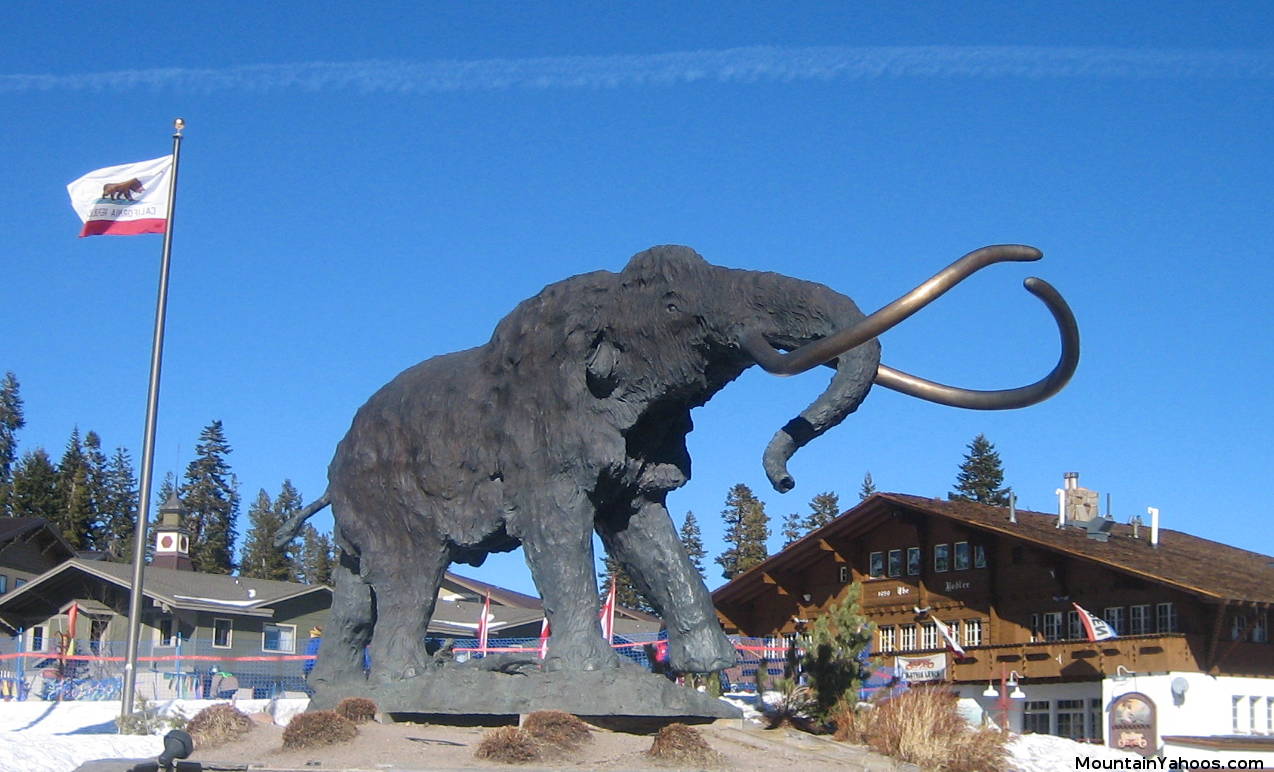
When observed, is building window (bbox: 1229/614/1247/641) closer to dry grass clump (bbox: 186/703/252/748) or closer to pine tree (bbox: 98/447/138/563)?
dry grass clump (bbox: 186/703/252/748)

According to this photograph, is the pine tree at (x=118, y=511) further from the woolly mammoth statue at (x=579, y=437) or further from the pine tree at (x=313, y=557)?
the woolly mammoth statue at (x=579, y=437)

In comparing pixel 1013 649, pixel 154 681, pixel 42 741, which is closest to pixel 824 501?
pixel 1013 649

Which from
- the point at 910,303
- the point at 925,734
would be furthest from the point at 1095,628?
the point at 910,303

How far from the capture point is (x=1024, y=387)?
8.61 m

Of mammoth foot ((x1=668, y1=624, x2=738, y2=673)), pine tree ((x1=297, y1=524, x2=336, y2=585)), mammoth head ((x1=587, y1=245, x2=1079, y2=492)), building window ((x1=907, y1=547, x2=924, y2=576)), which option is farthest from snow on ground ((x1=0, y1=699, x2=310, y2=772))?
pine tree ((x1=297, y1=524, x2=336, y2=585))

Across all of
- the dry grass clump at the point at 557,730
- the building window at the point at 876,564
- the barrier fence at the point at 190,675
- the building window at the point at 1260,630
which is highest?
the building window at the point at 876,564

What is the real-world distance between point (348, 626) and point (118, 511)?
2262 inches

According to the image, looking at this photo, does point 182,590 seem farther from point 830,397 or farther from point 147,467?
point 830,397

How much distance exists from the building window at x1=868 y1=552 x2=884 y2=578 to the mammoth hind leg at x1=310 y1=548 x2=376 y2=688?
23.6 meters

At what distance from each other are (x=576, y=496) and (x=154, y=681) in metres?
15.8

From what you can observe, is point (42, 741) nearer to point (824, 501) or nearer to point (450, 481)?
point (450, 481)

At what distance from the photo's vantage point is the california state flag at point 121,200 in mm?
16219

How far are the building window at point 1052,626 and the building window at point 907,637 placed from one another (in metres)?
3.62

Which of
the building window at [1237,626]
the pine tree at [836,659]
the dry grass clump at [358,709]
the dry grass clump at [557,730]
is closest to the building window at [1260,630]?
the building window at [1237,626]
